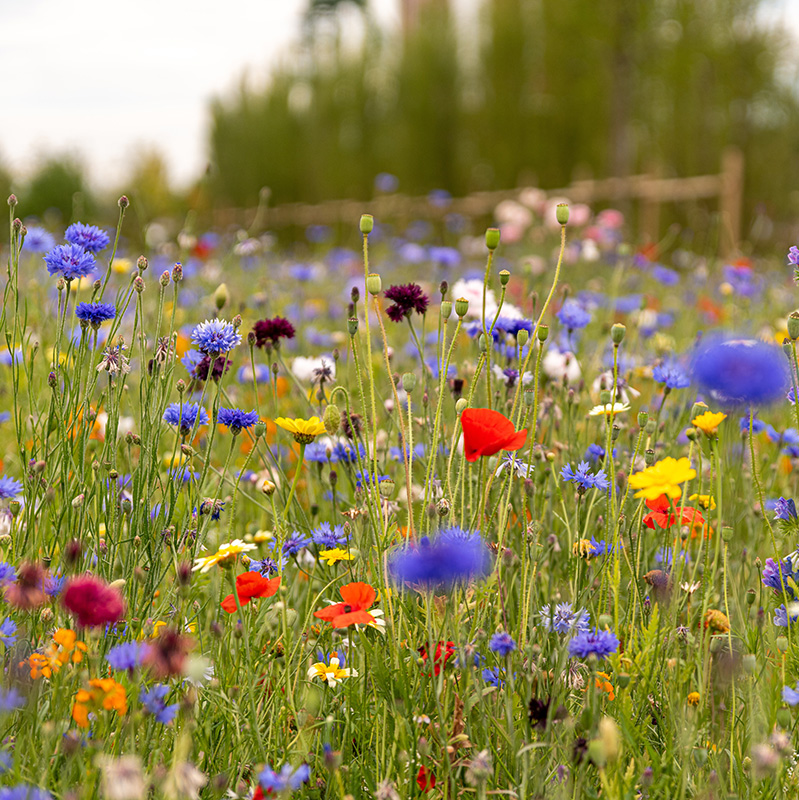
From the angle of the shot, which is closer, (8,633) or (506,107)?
(8,633)

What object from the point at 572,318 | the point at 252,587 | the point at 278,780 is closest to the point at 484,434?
the point at 252,587

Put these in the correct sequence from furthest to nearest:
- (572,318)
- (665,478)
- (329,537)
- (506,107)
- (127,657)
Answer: (506,107), (572,318), (329,537), (665,478), (127,657)

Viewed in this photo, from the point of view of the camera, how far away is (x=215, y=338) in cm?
133

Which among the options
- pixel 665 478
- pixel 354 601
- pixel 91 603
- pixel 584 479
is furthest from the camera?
pixel 584 479

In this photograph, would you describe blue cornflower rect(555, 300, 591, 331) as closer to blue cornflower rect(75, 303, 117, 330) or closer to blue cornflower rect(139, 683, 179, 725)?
blue cornflower rect(75, 303, 117, 330)

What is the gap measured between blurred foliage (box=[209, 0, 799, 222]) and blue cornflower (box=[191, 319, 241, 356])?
9.15m

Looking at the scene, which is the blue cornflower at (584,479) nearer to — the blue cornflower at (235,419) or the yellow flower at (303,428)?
the yellow flower at (303,428)

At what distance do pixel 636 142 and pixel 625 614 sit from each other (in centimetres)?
1253

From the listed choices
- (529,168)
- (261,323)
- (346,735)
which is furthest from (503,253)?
(346,735)

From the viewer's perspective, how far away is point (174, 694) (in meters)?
1.14

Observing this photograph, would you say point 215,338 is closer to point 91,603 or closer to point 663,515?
point 91,603

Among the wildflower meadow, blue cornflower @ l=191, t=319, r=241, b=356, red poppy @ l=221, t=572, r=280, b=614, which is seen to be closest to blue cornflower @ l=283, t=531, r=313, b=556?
the wildflower meadow

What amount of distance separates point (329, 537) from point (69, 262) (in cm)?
65

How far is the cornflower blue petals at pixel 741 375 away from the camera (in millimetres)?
980
